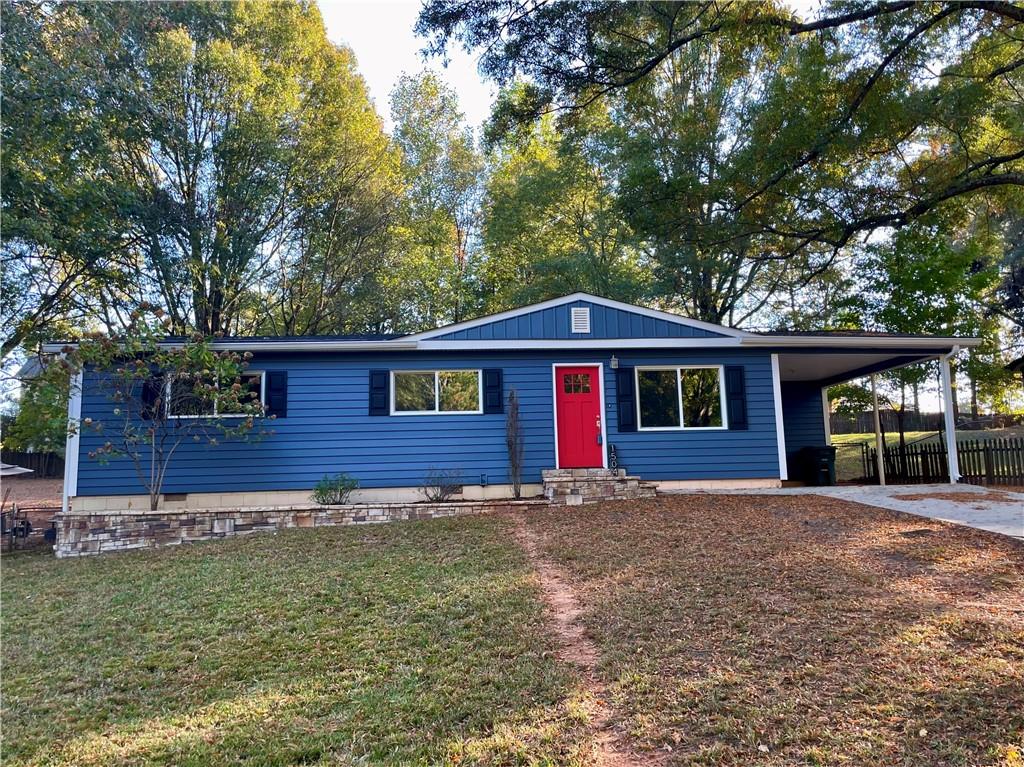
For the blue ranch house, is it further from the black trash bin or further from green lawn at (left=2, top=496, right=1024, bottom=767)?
green lawn at (left=2, top=496, right=1024, bottom=767)

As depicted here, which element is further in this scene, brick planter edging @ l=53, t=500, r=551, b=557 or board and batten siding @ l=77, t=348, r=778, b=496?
board and batten siding @ l=77, t=348, r=778, b=496

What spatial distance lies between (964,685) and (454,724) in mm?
2628

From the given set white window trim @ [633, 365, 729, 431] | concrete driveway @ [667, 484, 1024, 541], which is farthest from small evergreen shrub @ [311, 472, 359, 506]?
concrete driveway @ [667, 484, 1024, 541]

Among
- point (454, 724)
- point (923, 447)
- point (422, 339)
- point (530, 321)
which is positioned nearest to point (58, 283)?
point (422, 339)

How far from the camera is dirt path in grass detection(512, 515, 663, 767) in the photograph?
2590 millimetres

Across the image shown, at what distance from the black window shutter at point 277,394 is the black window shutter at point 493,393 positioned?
329 centimetres

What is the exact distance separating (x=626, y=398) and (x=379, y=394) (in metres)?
4.23

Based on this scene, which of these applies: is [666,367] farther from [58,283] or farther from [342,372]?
[58,283]

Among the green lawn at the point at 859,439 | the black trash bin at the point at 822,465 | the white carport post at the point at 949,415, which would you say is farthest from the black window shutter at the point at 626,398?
the green lawn at the point at 859,439

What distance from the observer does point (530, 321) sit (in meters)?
9.95

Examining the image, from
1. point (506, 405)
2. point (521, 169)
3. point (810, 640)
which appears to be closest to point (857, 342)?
point (506, 405)

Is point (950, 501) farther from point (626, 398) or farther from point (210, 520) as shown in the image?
point (210, 520)

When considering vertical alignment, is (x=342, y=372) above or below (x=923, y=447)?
above

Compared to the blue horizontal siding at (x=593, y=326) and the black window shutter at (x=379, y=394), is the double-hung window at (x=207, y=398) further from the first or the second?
the blue horizontal siding at (x=593, y=326)
